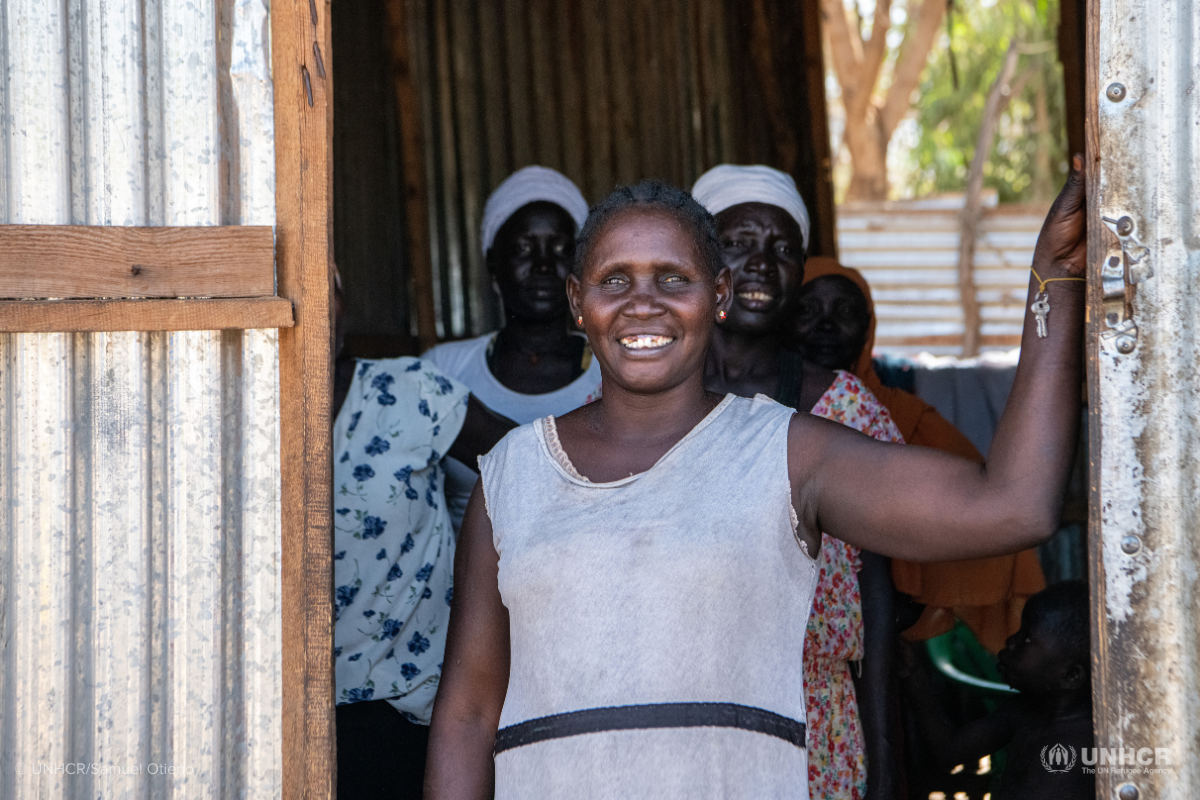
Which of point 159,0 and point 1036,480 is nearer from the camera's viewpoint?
point 1036,480

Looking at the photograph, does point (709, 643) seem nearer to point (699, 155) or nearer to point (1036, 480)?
point (1036, 480)

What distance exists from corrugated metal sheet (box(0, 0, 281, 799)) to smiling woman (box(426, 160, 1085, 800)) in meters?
0.40

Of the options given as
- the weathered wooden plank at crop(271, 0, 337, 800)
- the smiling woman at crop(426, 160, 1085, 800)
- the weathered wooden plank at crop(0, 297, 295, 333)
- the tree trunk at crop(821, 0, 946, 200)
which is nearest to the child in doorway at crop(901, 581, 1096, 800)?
the smiling woman at crop(426, 160, 1085, 800)

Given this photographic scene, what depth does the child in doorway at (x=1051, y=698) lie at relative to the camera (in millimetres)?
2799

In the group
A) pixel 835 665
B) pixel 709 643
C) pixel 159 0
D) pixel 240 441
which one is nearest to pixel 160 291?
pixel 240 441

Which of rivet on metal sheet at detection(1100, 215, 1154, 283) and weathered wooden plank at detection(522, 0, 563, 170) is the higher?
weathered wooden plank at detection(522, 0, 563, 170)

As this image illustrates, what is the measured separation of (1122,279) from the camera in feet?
5.50

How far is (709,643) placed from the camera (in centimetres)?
173

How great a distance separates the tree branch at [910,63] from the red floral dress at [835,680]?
10.0 meters

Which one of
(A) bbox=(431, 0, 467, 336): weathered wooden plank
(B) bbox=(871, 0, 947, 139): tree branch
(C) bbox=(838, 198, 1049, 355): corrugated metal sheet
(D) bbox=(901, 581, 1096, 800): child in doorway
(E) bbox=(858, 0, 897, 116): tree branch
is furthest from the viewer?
(B) bbox=(871, 0, 947, 139): tree branch

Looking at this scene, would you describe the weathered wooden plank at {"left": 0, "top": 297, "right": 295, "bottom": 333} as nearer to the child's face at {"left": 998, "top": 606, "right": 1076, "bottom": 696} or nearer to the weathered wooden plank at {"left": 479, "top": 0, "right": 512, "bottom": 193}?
the child's face at {"left": 998, "top": 606, "right": 1076, "bottom": 696}

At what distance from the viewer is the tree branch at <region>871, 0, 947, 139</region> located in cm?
1170

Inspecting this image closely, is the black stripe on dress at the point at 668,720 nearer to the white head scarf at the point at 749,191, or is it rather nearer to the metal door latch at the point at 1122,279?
the metal door latch at the point at 1122,279

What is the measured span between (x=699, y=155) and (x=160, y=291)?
439 centimetres
